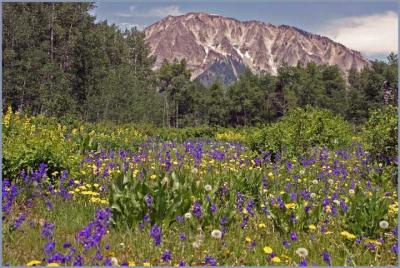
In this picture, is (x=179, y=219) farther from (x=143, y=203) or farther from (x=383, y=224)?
(x=383, y=224)

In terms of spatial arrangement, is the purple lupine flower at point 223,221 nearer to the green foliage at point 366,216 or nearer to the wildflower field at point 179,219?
the wildflower field at point 179,219

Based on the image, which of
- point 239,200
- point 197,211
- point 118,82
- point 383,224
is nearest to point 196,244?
point 197,211

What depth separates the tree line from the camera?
33.3 metres

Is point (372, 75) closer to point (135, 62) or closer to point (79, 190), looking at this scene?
point (135, 62)

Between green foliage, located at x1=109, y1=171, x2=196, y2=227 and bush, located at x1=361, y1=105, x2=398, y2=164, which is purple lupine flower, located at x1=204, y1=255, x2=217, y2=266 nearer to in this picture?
green foliage, located at x1=109, y1=171, x2=196, y2=227

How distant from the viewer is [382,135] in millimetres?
8734

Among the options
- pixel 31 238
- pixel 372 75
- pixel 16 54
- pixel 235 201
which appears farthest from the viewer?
pixel 372 75

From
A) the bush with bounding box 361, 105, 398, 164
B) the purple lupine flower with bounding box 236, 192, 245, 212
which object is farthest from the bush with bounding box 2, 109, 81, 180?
the bush with bounding box 361, 105, 398, 164

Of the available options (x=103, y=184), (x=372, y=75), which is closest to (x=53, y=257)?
(x=103, y=184)

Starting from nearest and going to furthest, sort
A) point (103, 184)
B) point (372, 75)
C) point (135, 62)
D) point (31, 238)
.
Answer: point (31, 238) < point (103, 184) < point (372, 75) < point (135, 62)

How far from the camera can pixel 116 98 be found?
119 ft

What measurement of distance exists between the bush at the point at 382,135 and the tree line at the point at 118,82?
1.24 feet

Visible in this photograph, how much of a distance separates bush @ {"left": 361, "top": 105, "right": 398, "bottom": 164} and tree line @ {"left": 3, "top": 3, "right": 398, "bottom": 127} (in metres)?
0.38

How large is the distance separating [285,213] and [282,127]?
258 inches
